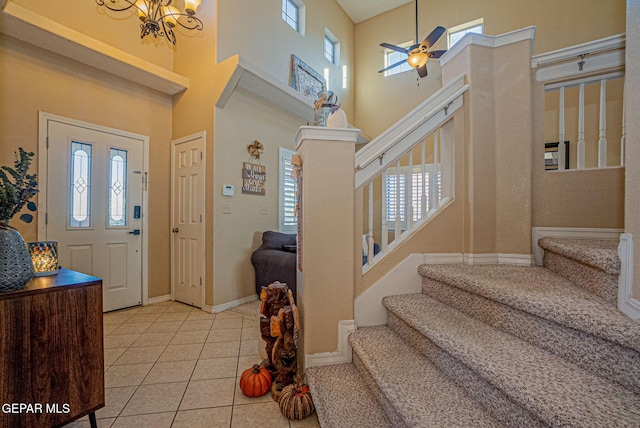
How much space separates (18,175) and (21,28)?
2.24 meters

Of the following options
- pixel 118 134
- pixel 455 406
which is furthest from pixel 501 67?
pixel 118 134

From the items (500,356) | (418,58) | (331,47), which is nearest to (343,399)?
(500,356)

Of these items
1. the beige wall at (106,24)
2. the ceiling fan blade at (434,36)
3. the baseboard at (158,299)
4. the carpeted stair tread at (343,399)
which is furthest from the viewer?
the ceiling fan blade at (434,36)

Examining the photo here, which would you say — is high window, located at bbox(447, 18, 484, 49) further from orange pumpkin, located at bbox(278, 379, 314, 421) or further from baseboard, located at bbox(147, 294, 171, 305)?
baseboard, located at bbox(147, 294, 171, 305)

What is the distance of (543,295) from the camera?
1.20m

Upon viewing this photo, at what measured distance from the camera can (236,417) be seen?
154 centimetres

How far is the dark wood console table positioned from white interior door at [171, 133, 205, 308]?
1986 mm

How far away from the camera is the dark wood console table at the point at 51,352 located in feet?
3.72

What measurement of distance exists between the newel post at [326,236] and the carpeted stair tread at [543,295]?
1.94ft

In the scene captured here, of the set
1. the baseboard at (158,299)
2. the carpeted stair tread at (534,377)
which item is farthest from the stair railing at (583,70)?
the baseboard at (158,299)

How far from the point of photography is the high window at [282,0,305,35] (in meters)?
4.50

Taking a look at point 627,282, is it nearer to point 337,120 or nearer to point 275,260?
point 337,120

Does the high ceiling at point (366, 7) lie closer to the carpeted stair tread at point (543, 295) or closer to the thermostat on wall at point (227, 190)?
the thermostat on wall at point (227, 190)

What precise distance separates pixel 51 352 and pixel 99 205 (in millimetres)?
2406
